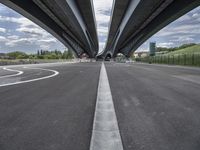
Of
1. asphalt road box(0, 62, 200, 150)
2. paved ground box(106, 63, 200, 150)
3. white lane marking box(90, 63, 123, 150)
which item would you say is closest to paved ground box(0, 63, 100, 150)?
asphalt road box(0, 62, 200, 150)

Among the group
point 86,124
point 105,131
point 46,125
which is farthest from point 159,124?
point 46,125

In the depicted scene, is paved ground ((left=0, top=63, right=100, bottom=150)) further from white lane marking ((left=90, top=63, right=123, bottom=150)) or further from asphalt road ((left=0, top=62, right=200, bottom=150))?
white lane marking ((left=90, top=63, right=123, bottom=150))

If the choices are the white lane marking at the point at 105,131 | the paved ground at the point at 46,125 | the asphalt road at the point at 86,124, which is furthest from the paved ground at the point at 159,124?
the paved ground at the point at 46,125

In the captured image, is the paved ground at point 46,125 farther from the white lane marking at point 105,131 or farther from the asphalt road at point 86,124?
the white lane marking at point 105,131

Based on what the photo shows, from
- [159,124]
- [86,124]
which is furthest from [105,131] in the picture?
[159,124]

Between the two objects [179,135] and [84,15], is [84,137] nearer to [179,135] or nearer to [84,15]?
[179,135]

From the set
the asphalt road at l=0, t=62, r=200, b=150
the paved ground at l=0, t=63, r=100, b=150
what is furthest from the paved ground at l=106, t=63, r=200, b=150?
the paved ground at l=0, t=63, r=100, b=150

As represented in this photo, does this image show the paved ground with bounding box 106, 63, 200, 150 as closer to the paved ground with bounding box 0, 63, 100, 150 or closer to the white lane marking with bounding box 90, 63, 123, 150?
the white lane marking with bounding box 90, 63, 123, 150

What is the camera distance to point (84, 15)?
4672cm

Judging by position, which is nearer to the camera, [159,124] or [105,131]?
[105,131]

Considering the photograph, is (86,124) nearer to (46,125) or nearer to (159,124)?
(46,125)

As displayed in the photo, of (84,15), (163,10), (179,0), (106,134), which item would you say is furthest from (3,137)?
(84,15)

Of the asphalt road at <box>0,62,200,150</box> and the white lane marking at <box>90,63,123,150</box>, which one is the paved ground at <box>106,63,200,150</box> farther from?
the white lane marking at <box>90,63,123,150</box>

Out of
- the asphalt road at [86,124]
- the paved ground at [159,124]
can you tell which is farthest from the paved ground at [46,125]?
the paved ground at [159,124]
